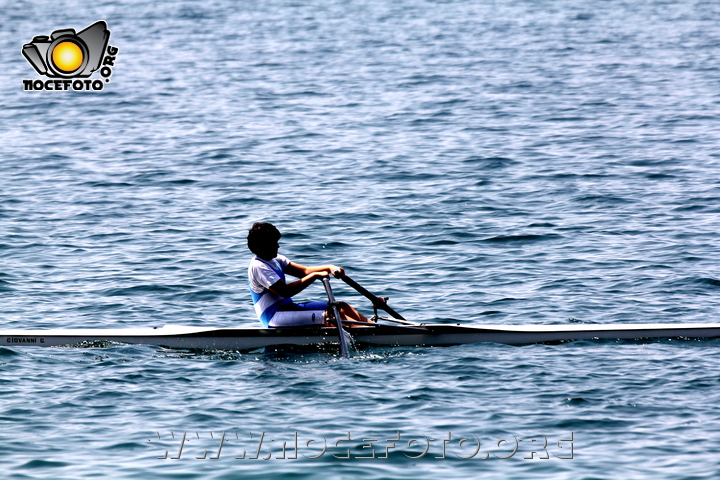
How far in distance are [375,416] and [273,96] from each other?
20.8m

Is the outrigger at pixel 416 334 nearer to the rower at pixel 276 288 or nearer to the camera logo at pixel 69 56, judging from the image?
the rower at pixel 276 288

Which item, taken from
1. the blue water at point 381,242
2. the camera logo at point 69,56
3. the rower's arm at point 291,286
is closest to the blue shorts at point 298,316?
the rower's arm at point 291,286

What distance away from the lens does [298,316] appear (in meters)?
10.7

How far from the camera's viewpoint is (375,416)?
28.6 ft

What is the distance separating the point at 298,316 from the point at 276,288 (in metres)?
0.42

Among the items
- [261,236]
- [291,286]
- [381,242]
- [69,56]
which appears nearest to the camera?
[261,236]

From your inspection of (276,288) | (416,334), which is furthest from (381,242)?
(276,288)

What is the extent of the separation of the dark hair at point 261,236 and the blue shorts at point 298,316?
0.71m

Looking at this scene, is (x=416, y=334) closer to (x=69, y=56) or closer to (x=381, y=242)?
(x=381, y=242)

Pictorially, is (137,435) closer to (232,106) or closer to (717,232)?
(717,232)

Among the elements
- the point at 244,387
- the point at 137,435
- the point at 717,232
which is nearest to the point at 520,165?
the point at 717,232

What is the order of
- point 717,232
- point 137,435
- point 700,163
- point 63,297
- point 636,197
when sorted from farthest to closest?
point 700,163
point 636,197
point 717,232
point 63,297
point 137,435

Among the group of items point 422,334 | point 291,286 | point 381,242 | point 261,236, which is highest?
point 261,236

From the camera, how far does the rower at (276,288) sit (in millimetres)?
10602
